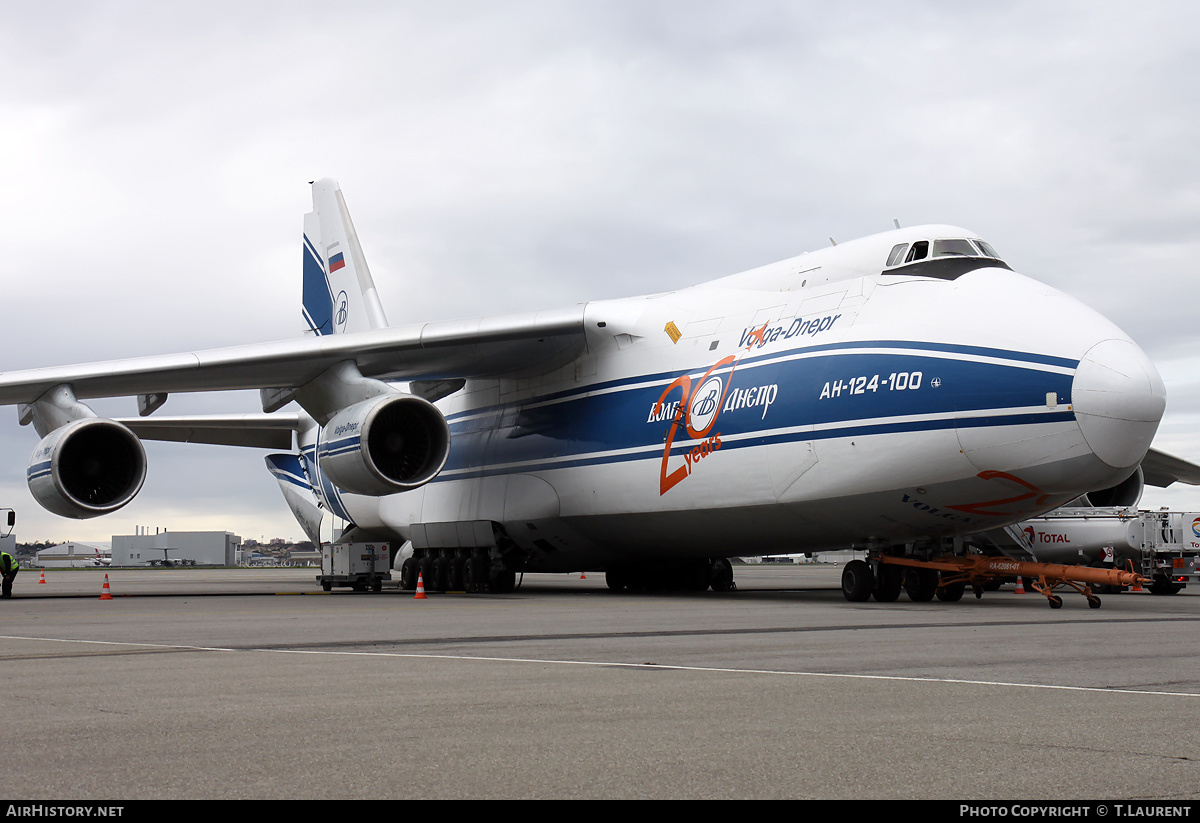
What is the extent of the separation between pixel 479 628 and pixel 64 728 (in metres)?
6.06

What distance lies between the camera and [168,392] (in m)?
19.7

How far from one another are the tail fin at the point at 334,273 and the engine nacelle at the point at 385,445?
679cm

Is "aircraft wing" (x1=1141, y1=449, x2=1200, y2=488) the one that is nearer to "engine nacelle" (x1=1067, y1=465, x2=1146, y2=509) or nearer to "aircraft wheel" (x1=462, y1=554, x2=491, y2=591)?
"engine nacelle" (x1=1067, y1=465, x2=1146, y2=509)

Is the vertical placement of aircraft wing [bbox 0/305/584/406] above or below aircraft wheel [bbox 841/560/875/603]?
above

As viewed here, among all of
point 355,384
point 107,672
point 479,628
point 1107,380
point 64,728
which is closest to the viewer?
point 64,728

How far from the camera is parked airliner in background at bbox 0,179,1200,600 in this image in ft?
43.6

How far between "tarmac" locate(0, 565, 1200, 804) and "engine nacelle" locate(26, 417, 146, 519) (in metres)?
7.77

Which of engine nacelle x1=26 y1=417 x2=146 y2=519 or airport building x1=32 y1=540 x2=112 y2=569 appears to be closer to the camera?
engine nacelle x1=26 y1=417 x2=146 y2=519

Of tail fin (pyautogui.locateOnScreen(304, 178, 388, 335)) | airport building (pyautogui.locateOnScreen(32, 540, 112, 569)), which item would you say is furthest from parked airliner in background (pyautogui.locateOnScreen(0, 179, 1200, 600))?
airport building (pyautogui.locateOnScreen(32, 540, 112, 569))

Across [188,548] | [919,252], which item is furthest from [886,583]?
[188,548]

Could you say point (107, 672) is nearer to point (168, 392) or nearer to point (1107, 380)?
point (1107, 380)

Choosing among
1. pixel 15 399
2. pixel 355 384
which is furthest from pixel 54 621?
pixel 15 399

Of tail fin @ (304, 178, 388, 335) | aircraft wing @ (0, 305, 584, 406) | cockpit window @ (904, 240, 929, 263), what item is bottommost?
aircraft wing @ (0, 305, 584, 406)

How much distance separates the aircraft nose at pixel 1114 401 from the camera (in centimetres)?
1270
